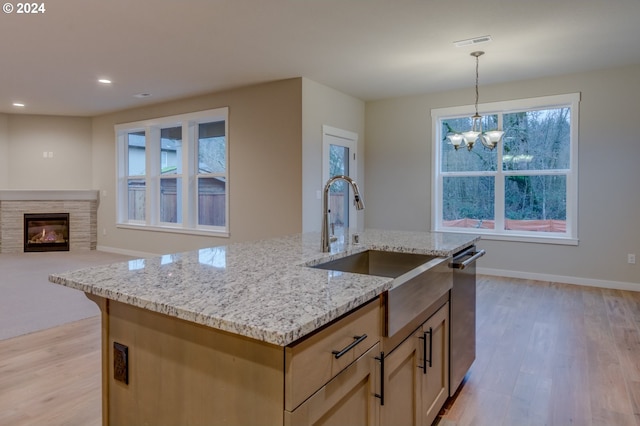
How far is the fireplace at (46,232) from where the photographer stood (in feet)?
24.8

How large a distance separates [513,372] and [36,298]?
4514 mm

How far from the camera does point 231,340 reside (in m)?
1.00

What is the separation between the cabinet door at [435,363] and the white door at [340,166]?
3604 mm

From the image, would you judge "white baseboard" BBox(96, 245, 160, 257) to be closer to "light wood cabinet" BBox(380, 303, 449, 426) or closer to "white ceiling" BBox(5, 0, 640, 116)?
"white ceiling" BBox(5, 0, 640, 116)

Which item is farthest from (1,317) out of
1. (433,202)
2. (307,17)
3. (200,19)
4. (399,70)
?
(433,202)

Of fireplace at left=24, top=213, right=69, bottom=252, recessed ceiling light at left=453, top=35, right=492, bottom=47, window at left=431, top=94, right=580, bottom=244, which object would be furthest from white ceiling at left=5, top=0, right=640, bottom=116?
fireplace at left=24, top=213, right=69, bottom=252

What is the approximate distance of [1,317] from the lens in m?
3.51

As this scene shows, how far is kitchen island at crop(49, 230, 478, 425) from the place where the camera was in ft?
3.07

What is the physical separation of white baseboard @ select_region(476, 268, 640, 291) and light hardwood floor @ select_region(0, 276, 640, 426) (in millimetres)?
860

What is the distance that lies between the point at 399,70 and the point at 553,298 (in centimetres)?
310

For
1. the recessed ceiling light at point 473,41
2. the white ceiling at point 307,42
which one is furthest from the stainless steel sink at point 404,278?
the recessed ceiling light at point 473,41

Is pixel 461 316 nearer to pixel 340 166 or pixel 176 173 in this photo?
pixel 340 166

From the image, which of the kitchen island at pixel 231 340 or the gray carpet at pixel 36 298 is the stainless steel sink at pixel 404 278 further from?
the gray carpet at pixel 36 298

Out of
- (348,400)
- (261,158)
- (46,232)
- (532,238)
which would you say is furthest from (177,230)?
(348,400)
